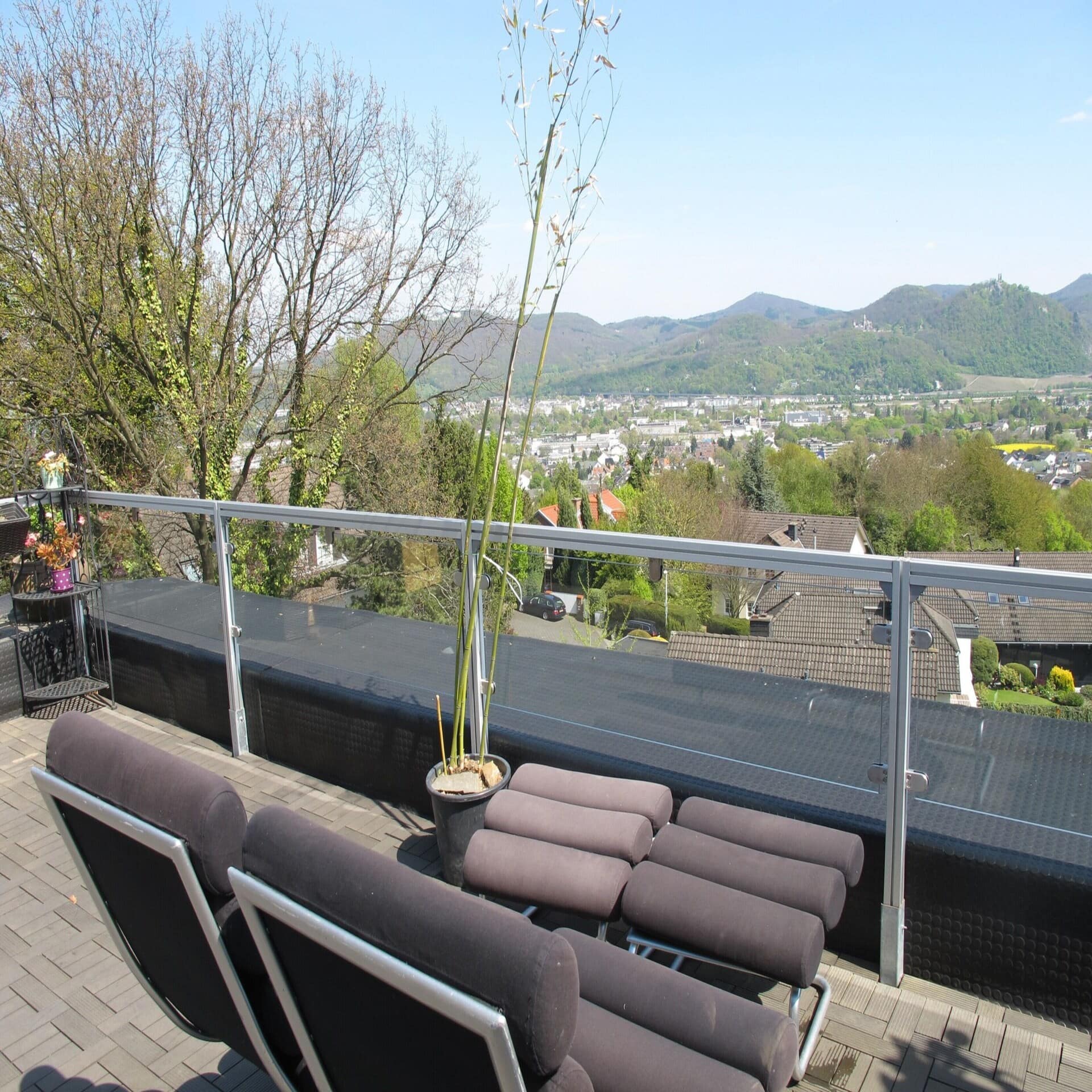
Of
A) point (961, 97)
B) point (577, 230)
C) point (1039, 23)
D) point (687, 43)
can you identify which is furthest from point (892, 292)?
point (577, 230)

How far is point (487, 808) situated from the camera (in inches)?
98.0

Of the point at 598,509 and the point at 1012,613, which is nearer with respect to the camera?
the point at 1012,613

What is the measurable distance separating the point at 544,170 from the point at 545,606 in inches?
58.2

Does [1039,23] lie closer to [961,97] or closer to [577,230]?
[961,97]

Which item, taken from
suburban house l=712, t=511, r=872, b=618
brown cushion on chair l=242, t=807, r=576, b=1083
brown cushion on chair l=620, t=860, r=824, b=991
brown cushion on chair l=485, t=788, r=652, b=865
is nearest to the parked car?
brown cushion on chair l=485, t=788, r=652, b=865

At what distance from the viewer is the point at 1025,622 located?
84.0 inches

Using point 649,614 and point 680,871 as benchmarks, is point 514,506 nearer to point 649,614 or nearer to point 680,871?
point 649,614

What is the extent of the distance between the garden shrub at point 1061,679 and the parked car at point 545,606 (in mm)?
1534

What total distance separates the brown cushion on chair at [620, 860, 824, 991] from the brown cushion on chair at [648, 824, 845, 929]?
0.04 meters

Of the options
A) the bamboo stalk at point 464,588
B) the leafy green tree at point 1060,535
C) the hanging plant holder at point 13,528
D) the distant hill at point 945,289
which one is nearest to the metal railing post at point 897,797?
the bamboo stalk at point 464,588

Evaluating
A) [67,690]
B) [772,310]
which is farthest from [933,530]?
[772,310]

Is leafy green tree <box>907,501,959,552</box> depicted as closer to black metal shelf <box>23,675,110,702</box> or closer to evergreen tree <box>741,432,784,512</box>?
evergreen tree <box>741,432,784,512</box>

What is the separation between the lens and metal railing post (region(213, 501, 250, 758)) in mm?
3979

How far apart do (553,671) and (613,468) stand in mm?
84163
